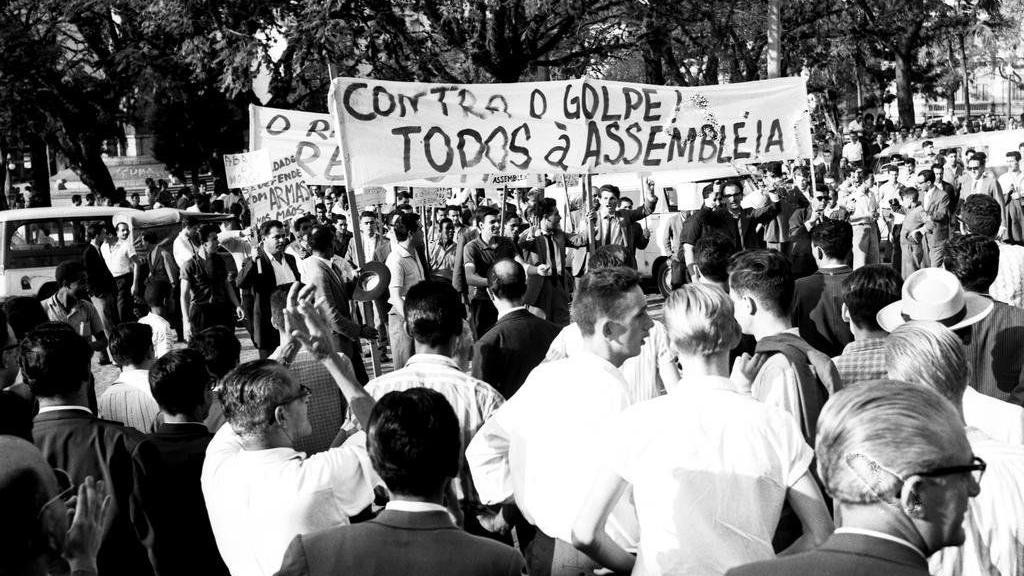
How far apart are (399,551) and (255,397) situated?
105 cm

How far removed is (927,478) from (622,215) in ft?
34.4

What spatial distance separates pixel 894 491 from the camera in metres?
2.27

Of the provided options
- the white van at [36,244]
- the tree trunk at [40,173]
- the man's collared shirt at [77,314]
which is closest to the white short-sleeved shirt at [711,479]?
the man's collared shirt at [77,314]

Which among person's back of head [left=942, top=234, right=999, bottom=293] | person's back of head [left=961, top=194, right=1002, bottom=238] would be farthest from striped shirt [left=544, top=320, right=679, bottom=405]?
person's back of head [left=961, top=194, right=1002, bottom=238]

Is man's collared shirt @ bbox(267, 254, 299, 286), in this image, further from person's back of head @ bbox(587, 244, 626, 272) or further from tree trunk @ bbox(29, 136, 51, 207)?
tree trunk @ bbox(29, 136, 51, 207)

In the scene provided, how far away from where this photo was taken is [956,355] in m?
3.27

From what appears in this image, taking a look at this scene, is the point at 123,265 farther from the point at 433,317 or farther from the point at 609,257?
the point at 433,317

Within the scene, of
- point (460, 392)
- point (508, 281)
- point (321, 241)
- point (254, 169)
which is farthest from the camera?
point (254, 169)

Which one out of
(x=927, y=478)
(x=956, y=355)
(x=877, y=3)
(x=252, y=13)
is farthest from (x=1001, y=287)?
(x=877, y=3)

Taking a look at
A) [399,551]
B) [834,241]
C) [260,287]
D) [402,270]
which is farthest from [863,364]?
[260,287]

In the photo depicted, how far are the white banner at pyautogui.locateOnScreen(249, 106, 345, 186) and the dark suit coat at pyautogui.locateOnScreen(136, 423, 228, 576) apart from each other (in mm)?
6082

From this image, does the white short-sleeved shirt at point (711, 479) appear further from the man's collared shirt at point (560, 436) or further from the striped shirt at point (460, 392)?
the striped shirt at point (460, 392)

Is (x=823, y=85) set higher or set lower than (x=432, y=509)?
higher

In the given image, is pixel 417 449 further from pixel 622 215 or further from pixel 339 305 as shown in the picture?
pixel 622 215
